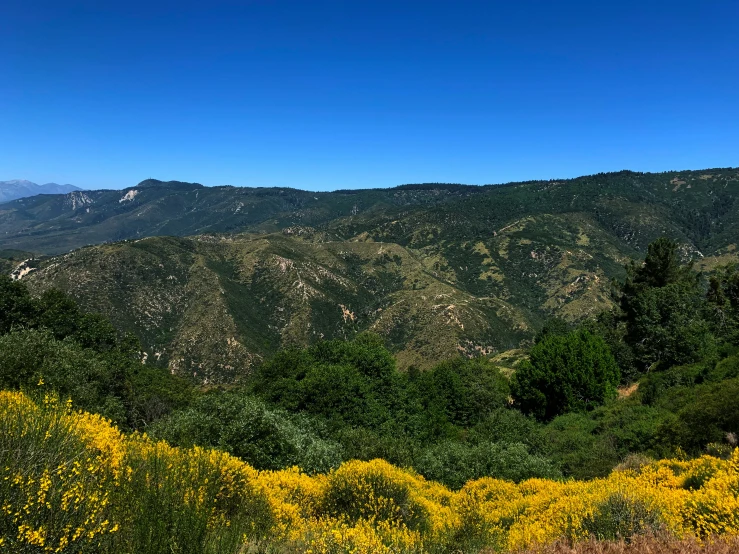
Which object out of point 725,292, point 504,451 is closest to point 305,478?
point 504,451

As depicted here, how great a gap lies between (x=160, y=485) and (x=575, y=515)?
29.8 feet

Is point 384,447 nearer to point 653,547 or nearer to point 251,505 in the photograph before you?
point 251,505

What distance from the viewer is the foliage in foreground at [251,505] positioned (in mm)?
6434

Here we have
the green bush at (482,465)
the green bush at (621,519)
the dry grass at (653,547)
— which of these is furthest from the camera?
the green bush at (482,465)

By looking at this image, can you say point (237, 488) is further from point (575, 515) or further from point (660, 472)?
point (660, 472)

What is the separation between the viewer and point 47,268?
127m

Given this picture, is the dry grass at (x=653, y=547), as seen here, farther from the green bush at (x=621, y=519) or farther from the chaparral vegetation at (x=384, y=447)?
the green bush at (x=621, y=519)

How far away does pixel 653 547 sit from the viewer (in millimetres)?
6844

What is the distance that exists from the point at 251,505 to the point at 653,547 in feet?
28.7

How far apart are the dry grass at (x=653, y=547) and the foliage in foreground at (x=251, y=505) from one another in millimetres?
546

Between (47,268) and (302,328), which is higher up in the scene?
(47,268)

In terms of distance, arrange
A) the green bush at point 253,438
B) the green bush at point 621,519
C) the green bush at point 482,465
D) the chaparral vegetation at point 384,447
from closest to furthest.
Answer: the chaparral vegetation at point 384,447
the green bush at point 621,519
the green bush at point 253,438
the green bush at point 482,465

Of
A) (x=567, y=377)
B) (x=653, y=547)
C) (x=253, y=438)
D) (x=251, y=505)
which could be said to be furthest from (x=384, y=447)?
(x=567, y=377)

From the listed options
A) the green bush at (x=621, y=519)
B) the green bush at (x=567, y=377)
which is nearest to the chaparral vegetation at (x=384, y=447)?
the green bush at (x=621, y=519)
